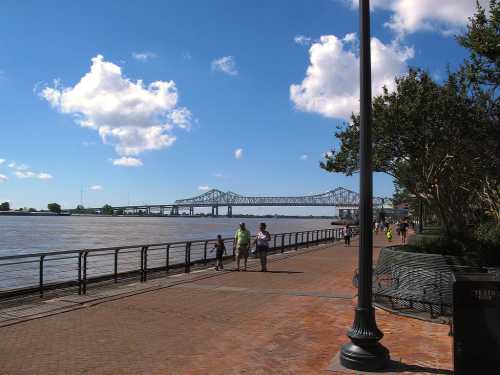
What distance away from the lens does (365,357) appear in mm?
6082

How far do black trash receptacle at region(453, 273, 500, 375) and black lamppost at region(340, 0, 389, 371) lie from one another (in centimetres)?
157

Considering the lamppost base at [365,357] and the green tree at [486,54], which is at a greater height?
the green tree at [486,54]

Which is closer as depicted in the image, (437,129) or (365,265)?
(365,265)

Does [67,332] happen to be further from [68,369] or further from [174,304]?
[174,304]

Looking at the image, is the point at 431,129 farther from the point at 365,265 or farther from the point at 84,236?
the point at 84,236

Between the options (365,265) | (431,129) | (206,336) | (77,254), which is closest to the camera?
(365,265)

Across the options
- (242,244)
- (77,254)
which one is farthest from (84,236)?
(242,244)

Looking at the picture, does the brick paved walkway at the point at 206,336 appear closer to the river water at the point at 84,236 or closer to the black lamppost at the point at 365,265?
the black lamppost at the point at 365,265

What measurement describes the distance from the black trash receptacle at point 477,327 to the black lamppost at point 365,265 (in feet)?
5.17

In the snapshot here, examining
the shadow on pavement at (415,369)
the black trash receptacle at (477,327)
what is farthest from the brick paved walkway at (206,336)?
the black trash receptacle at (477,327)

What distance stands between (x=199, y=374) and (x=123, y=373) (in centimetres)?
84

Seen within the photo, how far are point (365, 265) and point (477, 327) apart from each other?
185 cm

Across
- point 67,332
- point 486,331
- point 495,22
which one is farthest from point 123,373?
point 495,22

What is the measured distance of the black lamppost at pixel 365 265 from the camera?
6137 millimetres
